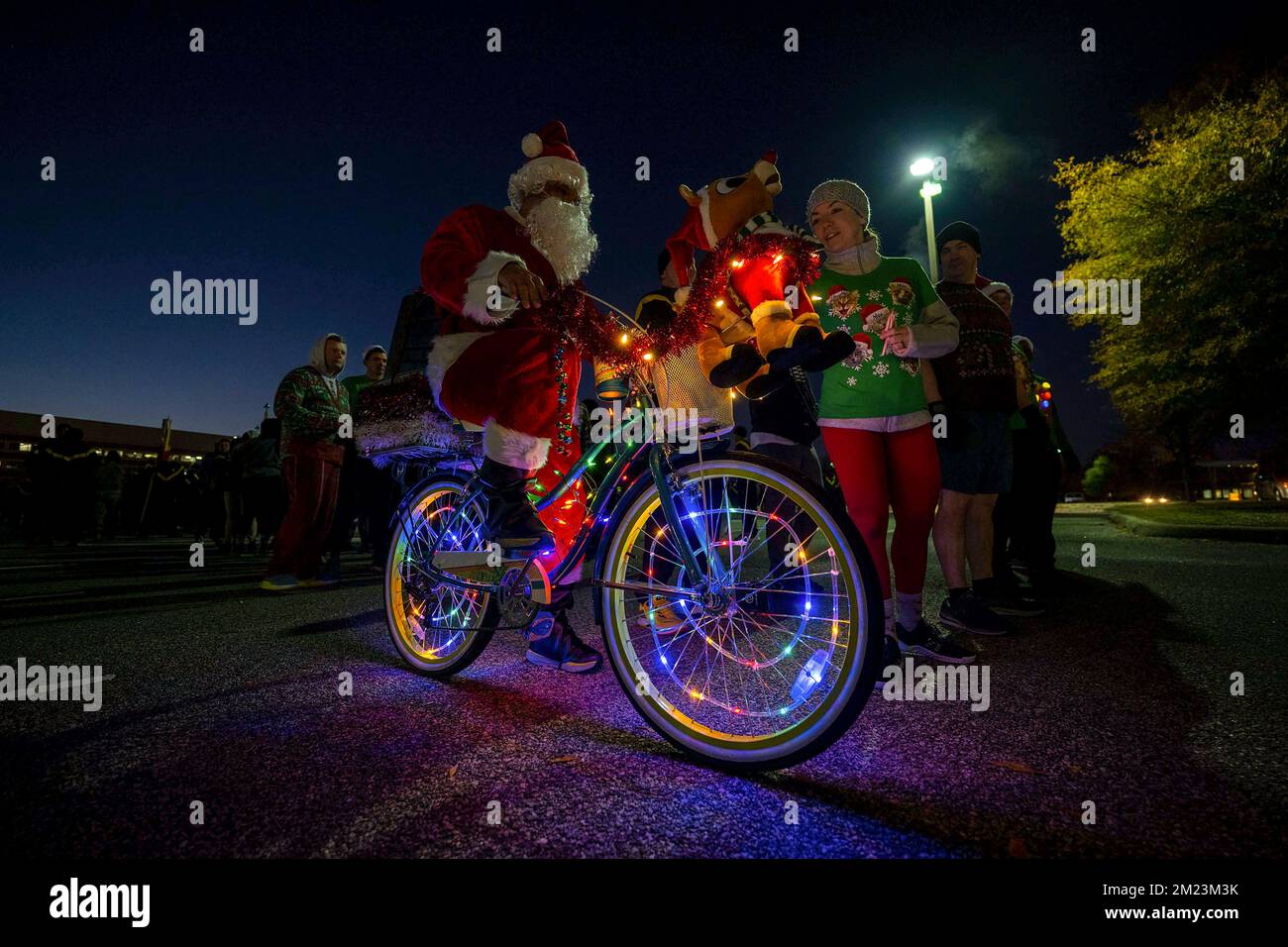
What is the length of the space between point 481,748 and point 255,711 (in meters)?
1.00

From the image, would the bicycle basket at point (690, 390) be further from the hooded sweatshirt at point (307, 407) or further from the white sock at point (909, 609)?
the hooded sweatshirt at point (307, 407)

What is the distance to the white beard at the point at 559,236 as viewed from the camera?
3107mm

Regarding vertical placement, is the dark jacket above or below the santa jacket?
below

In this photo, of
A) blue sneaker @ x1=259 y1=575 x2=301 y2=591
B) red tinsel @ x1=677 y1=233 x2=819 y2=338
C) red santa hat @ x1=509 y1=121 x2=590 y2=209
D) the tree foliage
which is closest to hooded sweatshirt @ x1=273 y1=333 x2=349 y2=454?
blue sneaker @ x1=259 y1=575 x2=301 y2=591

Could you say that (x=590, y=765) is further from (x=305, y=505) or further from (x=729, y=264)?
(x=305, y=505)

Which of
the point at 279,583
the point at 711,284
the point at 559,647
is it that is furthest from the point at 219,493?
the point at 711,284

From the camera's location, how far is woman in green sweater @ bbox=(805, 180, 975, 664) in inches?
117

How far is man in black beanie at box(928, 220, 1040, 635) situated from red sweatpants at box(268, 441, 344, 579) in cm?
520

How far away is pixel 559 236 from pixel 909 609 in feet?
8.33

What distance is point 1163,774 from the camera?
5.45 feet

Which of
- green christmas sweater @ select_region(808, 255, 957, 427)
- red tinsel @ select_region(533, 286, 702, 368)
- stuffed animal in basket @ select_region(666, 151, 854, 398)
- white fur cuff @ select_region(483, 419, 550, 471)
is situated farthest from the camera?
green christmas sweater @ select_region(808, 255, 957, 427)

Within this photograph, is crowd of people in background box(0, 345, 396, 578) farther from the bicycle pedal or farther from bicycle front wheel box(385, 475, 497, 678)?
the bicycle pedal

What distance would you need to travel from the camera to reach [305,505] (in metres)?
5.81

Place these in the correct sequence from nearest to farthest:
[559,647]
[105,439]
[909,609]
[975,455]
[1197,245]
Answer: [559,647]
[909,609]
[975,455]
[1197,245]
[105,439]
